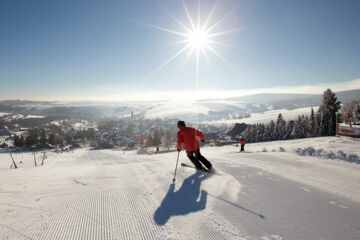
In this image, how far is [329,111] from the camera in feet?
136

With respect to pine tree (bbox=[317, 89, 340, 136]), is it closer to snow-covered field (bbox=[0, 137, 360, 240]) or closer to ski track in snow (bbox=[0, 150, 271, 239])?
snow-covered field (bbox=[0, 137, 360, 240])

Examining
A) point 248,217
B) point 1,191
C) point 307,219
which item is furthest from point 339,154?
point 1,191

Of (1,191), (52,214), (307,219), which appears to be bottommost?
(1,191)

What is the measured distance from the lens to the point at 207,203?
3.09m

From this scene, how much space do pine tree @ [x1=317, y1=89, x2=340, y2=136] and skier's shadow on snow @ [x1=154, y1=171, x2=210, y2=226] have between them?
50577 mm

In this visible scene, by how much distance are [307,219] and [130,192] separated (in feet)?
10.4

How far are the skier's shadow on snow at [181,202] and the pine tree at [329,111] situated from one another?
5058cm

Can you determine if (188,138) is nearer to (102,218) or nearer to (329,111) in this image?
(102,218)

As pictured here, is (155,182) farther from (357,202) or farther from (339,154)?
(339,154)

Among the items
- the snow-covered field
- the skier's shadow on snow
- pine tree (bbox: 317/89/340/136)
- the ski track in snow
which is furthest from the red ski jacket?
pine tree (bbox: 317/89/340/136)

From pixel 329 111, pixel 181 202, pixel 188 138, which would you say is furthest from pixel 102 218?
pixel 329 111

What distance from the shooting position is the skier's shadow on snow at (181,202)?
2.71 meters

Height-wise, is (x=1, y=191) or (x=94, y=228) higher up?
(x=94, y=228)

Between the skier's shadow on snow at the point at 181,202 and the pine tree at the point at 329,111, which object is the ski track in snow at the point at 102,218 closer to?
the skier's shadow on snow at the point at 181,202
